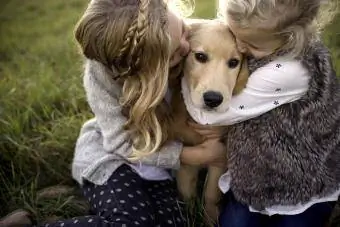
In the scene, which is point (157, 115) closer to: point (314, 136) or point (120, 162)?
point (120, 162)

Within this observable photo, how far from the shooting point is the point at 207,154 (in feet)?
7.97

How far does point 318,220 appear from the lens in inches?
94.0

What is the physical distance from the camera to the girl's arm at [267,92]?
215 cm

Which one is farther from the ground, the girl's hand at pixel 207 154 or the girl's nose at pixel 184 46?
the girl's nose at pixel 184 46

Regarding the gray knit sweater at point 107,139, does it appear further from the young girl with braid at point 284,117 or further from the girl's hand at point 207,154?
the young girl with braid at point 284,117

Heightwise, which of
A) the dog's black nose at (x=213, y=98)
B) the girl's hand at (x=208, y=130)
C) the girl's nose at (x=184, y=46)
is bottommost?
the girl's hand at (x=208, y=130)

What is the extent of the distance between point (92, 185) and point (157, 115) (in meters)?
0.51

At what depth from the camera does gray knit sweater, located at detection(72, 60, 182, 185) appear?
7.99 ft

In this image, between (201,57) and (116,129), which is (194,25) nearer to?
(201,57)

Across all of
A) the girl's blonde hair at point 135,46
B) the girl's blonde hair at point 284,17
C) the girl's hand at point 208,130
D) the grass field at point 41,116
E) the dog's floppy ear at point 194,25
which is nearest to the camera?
the girl's blonde hair at point 284,17

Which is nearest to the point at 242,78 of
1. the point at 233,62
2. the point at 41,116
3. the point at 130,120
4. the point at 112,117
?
the point at 233,62

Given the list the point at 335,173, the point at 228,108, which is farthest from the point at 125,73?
the point at 335,173

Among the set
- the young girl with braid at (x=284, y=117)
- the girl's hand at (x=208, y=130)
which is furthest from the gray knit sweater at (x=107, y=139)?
the young girl with braid at (x=284, y=117)

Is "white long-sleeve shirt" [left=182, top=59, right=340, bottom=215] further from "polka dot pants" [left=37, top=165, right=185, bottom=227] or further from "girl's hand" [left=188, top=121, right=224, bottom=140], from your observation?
"polka dot pants" [left=37, top=165, right=185, bottom=227]
